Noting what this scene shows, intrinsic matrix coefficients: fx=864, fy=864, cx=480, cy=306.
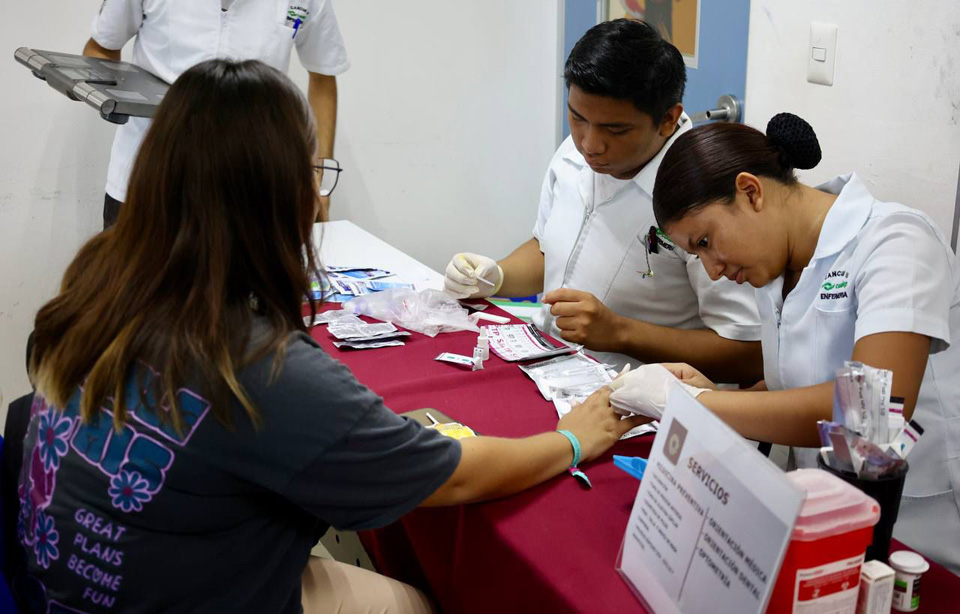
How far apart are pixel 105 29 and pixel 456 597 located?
205 cm

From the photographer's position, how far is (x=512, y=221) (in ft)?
12.7

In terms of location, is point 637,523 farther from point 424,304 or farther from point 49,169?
point 49,169

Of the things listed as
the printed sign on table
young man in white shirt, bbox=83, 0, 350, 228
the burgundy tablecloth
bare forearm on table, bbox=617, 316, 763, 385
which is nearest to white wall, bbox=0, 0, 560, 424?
young man in white shirt, bbox=83, 0, 350, 228

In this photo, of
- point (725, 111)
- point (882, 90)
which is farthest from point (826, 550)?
point (725, 111)

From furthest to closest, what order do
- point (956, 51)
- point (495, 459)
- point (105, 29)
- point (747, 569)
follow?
point (105, 29)
point (956, 51)
point (495, 459)
point (747, 569)

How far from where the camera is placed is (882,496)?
0.93m

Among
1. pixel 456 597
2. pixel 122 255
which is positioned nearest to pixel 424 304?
pixel 456 597

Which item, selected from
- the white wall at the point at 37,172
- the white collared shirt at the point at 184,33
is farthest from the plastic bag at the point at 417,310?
the white wall at the point at 37,172

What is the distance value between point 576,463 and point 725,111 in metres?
1.60

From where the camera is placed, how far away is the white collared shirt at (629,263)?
1779 millimetres

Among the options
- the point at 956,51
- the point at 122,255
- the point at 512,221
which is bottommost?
the point at 512,221

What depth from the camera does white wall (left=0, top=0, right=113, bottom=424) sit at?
2.88 meters

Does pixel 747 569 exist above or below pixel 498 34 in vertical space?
below

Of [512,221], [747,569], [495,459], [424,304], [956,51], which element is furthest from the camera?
[512,221]
